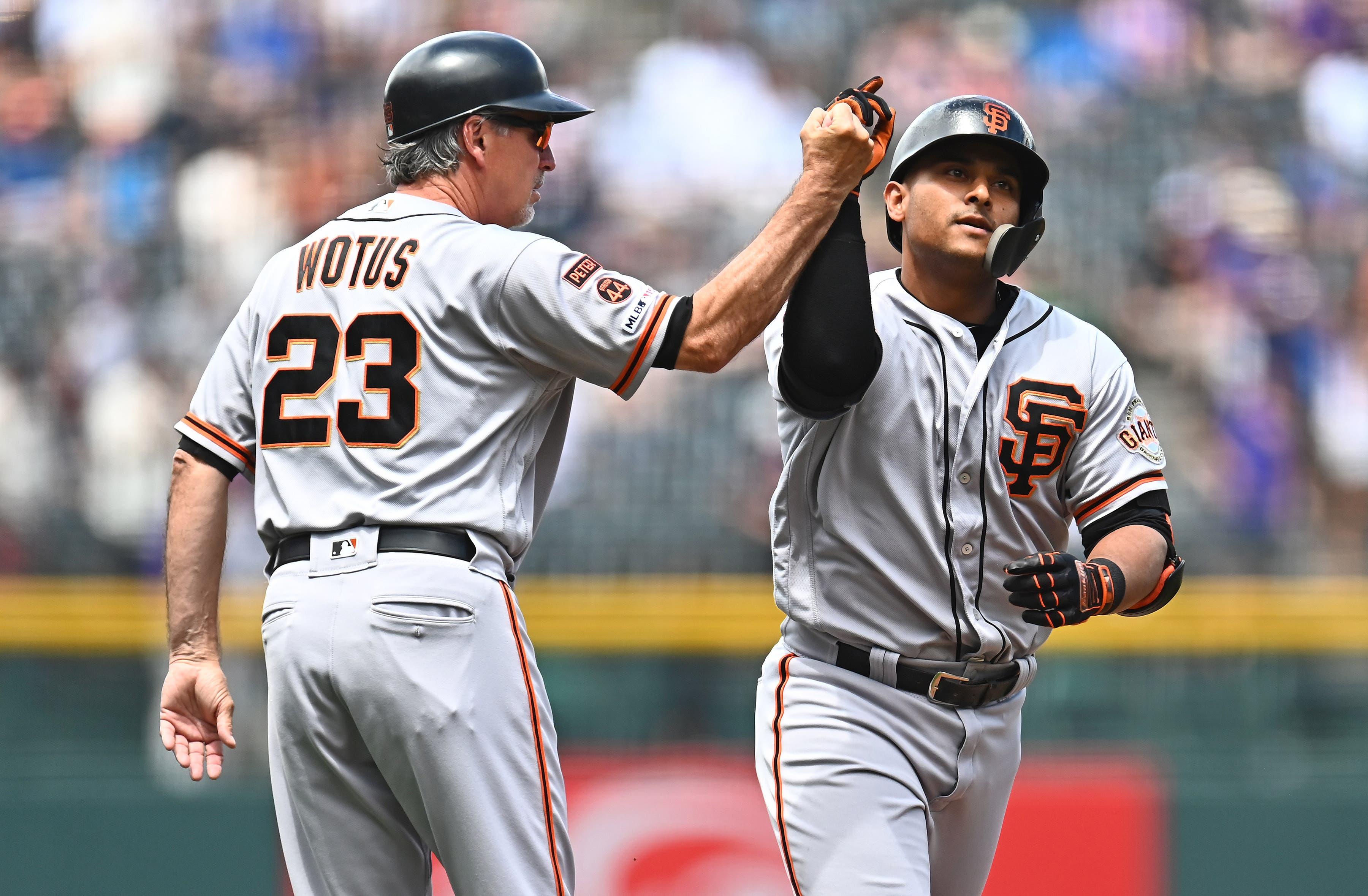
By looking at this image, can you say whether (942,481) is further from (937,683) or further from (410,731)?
(410,731)

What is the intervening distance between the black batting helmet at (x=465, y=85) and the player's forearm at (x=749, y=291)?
46cm

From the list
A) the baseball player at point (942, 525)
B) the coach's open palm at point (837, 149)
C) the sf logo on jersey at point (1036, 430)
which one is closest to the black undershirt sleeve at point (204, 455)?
the baseball player at point (942, 525)

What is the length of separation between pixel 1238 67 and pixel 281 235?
4809 millimetres

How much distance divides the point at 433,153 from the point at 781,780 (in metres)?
1.45

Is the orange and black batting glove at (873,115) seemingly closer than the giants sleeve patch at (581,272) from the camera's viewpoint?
No

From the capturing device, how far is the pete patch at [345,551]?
289cm

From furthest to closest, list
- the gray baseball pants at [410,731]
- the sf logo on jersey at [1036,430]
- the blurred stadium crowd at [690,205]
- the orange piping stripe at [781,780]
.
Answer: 1. the blurred stadium crowd at [690,205]
2. the sf logo on jersey at [1036,430]
3. the orange piping stripe at [781,780]
4. the gray baseball pants at [410,731]

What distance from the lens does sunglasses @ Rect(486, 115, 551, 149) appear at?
314 centimetres

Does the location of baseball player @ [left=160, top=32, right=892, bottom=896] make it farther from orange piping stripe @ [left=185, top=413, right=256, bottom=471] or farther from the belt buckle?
the belt buckle

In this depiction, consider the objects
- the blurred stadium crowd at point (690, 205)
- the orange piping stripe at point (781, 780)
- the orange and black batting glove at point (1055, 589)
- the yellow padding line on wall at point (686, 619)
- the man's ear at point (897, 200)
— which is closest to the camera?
the orange and black batting glove at point (1055, 589)

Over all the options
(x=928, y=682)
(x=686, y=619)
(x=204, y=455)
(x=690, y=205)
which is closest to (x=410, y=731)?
(x=204, y=455)

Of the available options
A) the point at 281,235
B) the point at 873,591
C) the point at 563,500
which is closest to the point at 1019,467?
the point at 873,591

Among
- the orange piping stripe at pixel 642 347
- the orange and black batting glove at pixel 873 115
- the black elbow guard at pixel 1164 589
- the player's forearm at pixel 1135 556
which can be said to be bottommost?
the black elbow guard at pixel 1164 589

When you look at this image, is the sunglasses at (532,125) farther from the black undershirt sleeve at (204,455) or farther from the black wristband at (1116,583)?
the black wristband at (1116,583)
